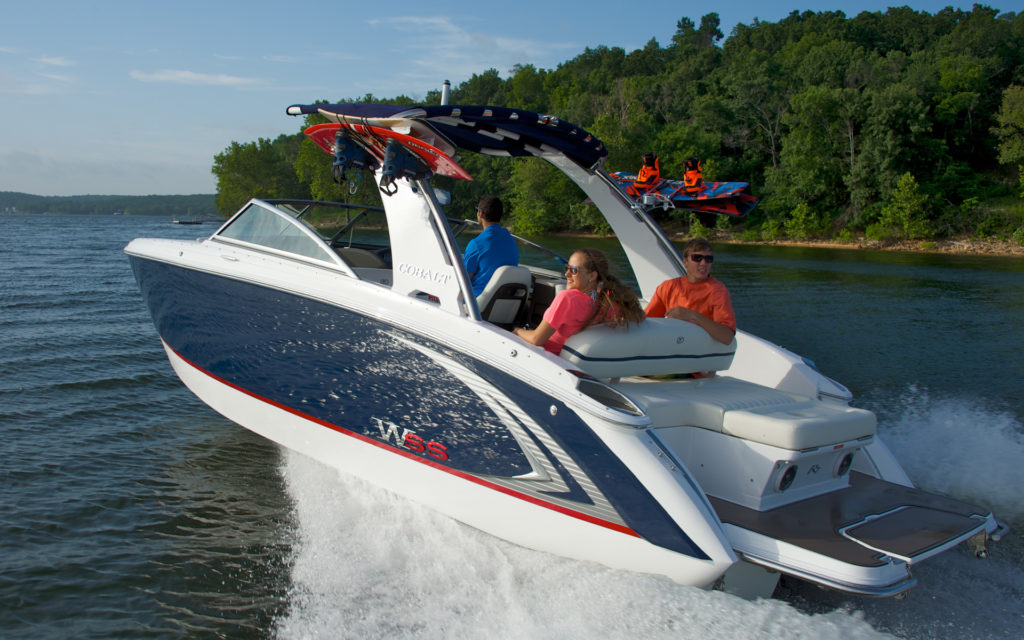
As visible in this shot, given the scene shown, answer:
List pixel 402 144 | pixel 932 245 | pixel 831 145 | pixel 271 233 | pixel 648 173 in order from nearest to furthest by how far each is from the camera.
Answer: pixel 402 144
pixel 271 233
pixel 648 173
pixel 932 245
pixel 831 145

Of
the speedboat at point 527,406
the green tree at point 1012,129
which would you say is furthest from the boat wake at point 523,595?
the green tree at point 1012,129

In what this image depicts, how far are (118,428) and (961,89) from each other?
171 feet

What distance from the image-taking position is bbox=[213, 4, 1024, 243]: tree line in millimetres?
38500

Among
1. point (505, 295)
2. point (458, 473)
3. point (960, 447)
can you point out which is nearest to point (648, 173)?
point (960, 447)

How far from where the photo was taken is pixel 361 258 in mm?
5500

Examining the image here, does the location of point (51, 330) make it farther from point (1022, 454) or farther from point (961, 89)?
point (961, 89)

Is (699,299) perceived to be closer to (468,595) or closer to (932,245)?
(468,595)

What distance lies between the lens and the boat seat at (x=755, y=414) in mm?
3287

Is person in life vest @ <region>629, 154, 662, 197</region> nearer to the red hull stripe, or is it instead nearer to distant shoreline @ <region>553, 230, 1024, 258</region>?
the red hull stripe

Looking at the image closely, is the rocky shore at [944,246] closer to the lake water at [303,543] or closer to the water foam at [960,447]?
the lake water at [303,543]

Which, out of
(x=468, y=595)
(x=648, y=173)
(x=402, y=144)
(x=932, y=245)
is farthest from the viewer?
Answer: (x=932, y=245)

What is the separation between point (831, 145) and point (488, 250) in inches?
1710

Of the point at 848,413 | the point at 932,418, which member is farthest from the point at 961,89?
the point at 848,413

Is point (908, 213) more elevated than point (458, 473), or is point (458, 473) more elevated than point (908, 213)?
point (908, 213)
